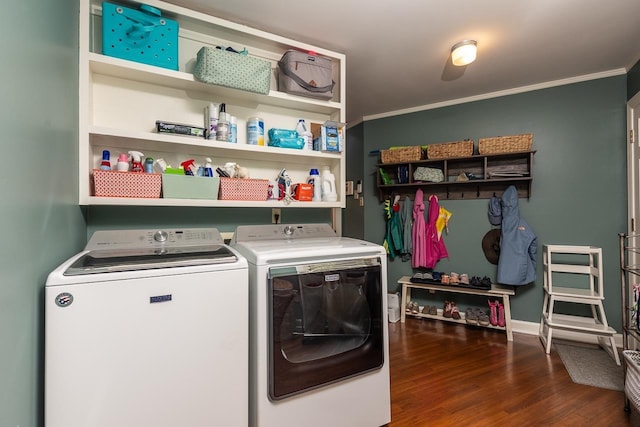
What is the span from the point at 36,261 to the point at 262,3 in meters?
1.66

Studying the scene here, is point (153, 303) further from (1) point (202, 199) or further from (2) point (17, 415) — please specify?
(1) point (202, 199)

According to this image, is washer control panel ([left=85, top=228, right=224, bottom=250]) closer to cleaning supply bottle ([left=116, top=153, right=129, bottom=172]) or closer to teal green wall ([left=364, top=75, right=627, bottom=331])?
cleaning supply bottle ([left=116, top=153, right=129, bottom=172])

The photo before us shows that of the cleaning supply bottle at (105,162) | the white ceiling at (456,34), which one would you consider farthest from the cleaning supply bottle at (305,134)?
the cleaning supply bottle at (105,162)

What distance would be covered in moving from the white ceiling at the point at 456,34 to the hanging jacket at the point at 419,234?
1234 mm

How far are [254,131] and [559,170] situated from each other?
292 centimetres

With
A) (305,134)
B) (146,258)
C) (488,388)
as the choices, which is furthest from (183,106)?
(488,388)

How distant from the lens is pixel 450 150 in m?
3.09

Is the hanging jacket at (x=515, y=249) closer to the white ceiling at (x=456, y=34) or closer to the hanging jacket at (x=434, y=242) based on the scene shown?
the hanging jacket at (x=434, y=242)

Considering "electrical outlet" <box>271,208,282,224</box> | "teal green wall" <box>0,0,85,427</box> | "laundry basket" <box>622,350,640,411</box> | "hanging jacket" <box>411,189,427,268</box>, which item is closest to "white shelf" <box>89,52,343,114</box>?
"teal green wall" <box>0,0,85,427</box>

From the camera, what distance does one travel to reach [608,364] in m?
2.27

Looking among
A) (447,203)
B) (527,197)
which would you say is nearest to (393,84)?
(447,203)

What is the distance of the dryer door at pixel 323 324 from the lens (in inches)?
50.1

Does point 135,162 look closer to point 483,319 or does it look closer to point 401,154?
point 401,154

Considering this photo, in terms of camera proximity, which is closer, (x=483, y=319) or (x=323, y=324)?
(x=323, y=324)
